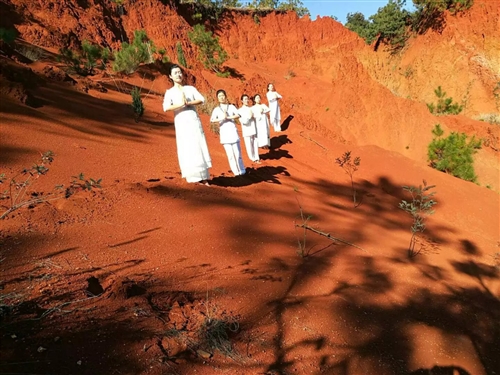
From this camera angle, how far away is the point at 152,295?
92.0 inches

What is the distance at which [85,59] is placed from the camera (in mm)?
12250

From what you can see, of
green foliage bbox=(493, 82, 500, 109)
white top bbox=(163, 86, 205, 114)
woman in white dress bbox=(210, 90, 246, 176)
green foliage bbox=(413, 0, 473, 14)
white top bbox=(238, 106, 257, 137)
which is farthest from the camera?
green foliage bbox=(413, 0, 473, 14)

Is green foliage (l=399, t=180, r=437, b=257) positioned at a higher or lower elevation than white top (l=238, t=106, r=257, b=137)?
lower

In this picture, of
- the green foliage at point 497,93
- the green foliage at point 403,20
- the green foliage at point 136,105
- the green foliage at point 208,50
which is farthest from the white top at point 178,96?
the green foliage at point 403,20

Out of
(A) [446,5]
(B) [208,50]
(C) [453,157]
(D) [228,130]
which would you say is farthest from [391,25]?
(D) [228,130]

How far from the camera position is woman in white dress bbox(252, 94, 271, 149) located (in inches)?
347

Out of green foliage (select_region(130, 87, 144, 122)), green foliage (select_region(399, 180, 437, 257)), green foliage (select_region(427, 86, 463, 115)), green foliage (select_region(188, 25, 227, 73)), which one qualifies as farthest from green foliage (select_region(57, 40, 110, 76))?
green foliage (select_region(427, 86, 463, 115))

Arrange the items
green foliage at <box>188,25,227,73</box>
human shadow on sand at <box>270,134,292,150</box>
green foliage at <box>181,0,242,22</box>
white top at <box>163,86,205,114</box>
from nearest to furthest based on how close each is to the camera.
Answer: white top at <box>163,86,205,114</box> < human shadow on sand at <box>270,134,292,150</box> < green foliage at <box>188,25,227,73</box> < green foliage at <box>181,0,242,22</box>

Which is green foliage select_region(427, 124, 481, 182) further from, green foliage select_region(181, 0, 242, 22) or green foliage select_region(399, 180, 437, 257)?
green foliage select_region(181, 0, 242, 22)

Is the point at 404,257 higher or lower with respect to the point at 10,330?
lower

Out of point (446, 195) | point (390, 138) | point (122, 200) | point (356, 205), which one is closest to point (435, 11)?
point (390, 138)

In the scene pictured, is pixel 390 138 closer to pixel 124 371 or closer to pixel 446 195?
pixel 446 195

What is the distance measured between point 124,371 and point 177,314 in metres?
0.51

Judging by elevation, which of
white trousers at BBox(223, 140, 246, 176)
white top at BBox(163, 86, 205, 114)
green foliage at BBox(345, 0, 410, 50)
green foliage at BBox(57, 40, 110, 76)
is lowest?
white trousers at BBox(223, 140, 246, 176)
